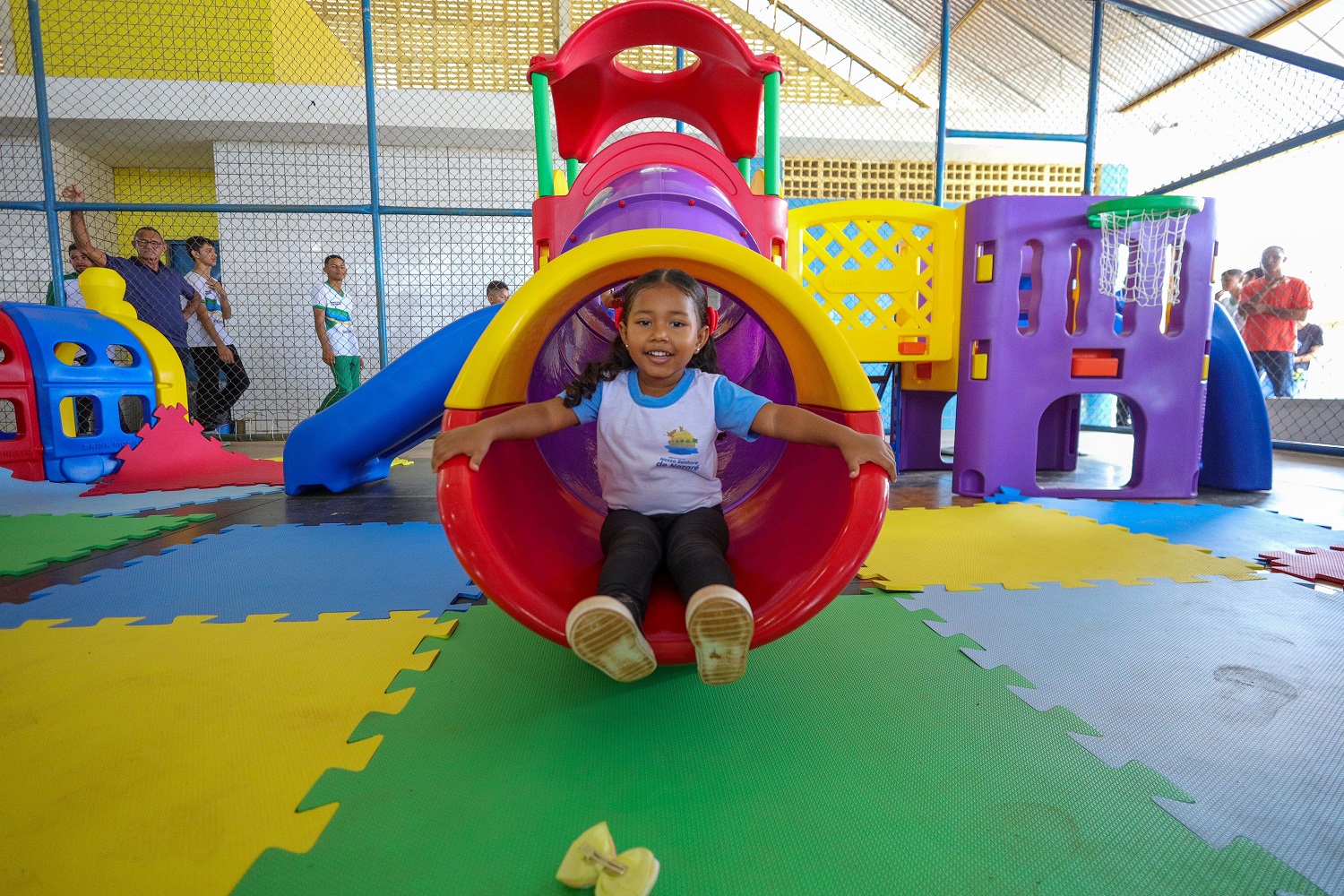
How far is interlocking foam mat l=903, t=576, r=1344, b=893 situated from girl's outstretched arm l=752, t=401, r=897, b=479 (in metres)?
0.50

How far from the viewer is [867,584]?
1781mm

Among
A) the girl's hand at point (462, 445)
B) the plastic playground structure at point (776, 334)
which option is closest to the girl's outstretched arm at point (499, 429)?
the girl's hand at point (462, 445)

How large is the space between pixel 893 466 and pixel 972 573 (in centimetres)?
91

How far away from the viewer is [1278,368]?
16.1 ft

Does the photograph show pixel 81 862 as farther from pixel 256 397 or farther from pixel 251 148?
pixel 251 148

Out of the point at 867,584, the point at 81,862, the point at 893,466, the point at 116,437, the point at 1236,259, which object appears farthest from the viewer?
the point at 1236,259

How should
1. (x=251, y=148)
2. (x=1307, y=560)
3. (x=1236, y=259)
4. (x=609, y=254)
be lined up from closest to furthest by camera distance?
1. (x=609, y=254)
2. (x=1307, y=560)
3. (x=1236, y=259)
4. (x=251, y=148)

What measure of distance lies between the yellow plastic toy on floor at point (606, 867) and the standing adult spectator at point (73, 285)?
5.30 metres

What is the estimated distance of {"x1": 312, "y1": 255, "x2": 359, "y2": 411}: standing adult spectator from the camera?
15.3 ft

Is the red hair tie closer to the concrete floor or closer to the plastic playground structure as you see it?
the plastic playground structure

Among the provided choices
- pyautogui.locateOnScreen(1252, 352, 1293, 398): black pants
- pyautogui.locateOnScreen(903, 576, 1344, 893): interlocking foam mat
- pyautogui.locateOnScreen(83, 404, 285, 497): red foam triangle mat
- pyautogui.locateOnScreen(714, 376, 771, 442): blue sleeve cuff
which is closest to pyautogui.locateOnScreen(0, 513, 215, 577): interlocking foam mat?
pyautogui.locateOnScreen(83, 404, 285, 497): red foam triangle mat

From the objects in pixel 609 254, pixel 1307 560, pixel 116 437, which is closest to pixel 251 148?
pixel 116 437

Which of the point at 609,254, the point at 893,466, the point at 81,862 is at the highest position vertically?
the point at 609,254

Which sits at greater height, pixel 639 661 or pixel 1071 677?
pixel 639 661
